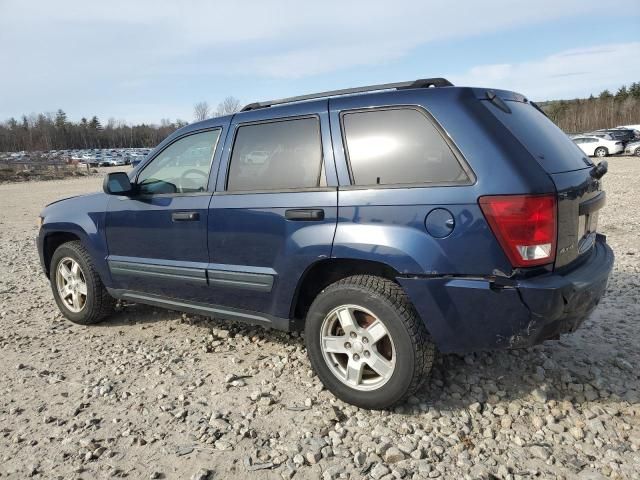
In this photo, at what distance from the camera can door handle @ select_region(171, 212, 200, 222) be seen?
360cm

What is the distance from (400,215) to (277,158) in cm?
104

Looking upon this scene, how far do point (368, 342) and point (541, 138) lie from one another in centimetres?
155

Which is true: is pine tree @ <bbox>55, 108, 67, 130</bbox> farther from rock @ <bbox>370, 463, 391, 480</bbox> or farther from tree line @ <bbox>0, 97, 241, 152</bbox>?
rock @ <bbox>370, 463, 391, 480</bbox>

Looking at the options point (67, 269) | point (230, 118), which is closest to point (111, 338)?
point (67, 269)

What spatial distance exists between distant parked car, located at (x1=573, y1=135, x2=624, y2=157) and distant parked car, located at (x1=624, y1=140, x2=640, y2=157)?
0.36 meters

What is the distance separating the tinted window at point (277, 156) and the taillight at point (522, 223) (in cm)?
109

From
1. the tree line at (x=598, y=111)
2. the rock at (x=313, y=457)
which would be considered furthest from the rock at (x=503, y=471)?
the tree line at (x=598, y=111)

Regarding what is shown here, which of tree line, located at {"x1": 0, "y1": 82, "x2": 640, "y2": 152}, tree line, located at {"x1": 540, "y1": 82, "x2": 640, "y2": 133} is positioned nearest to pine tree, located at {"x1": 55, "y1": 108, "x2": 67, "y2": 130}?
tree line, located at {"x1": 0, "y1": 82, "x2": 640, "y2": 152}

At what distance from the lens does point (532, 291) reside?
2.48 metres

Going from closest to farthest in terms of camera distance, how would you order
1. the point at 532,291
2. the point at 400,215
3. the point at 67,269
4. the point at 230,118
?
the point at 532,291
the point at 400,215
the point at 230,118
the point at 67,269

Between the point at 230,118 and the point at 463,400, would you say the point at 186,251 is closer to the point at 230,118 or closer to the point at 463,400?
the point at 230,118

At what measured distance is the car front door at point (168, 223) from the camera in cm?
365

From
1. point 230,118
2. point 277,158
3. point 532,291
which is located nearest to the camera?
point 532,291

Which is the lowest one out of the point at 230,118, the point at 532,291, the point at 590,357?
the point at 590,357
